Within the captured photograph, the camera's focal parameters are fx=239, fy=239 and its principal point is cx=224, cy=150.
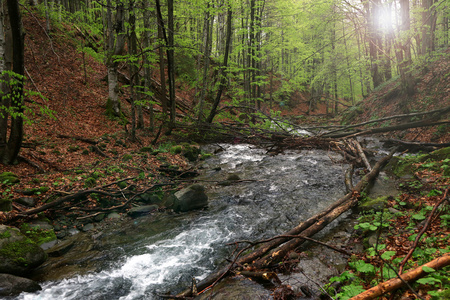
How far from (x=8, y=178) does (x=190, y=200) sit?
16.3 feet

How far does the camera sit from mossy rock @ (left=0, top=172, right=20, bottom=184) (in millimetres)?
6391

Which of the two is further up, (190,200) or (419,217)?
(419,217)

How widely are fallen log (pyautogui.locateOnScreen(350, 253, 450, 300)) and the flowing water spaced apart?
289 centimetres

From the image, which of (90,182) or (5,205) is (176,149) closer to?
(90,182)

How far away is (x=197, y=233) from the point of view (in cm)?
600

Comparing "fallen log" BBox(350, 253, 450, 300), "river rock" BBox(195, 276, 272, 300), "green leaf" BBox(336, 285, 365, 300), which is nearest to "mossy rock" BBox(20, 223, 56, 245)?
"river rock" BBox(195, 276, 272, 300)

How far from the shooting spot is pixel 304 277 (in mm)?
3811

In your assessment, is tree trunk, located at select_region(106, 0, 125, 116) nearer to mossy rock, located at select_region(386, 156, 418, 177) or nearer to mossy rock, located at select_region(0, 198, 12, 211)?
mossy rock, located at select_region(0, 198, 12, 211)

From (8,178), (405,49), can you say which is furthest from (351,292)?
(405,49)

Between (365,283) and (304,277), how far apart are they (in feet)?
3.24

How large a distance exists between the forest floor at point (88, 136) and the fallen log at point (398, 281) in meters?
0.57

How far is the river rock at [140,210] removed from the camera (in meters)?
7.01

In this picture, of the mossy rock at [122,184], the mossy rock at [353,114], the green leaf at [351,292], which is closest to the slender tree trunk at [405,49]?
the mossy rock at [353,114]

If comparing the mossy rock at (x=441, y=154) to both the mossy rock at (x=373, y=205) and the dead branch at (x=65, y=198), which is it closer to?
the mossy rock at (x=373, y=205)
